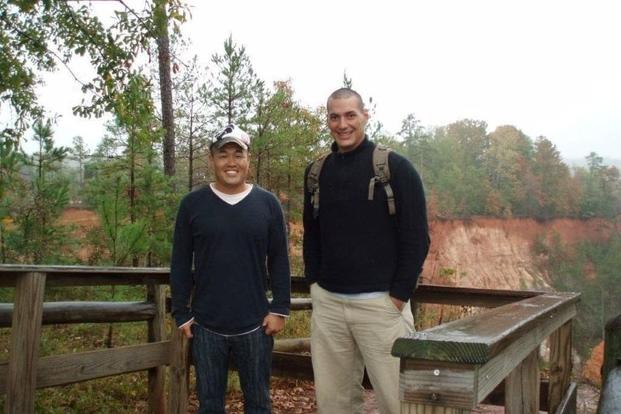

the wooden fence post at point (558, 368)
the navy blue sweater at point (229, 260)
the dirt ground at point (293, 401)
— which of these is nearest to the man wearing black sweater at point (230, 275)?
the navy blue sweater at point (229, 260)

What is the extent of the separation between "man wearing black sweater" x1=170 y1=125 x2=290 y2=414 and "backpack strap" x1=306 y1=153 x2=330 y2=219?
0.20 meters

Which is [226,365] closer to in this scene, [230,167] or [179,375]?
[230,167]

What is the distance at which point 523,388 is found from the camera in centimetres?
264

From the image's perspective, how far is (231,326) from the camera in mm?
2854

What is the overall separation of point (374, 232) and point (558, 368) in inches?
60.5

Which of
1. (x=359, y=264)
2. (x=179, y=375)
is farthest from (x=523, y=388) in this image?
(x=179, y=375)

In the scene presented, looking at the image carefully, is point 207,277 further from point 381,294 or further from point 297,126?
point 297,126

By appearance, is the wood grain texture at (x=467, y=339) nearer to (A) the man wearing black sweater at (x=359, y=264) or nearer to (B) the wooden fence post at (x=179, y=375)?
(A) the man wearing black sweater at (x=359, y=264)

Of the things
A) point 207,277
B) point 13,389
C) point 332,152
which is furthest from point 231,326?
point 13,389

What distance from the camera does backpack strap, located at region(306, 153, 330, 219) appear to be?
292 cm

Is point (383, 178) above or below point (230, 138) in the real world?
below

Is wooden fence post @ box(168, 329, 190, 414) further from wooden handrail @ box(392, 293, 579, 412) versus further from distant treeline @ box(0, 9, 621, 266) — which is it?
wooden handrail @ box(392, 293, 579, 412)

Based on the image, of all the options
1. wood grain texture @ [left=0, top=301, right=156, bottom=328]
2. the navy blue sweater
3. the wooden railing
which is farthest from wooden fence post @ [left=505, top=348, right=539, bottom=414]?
wood grain texture @ [left=0, top=301, right=156, bottom=328]

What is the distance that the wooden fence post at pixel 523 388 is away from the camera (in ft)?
7.41
